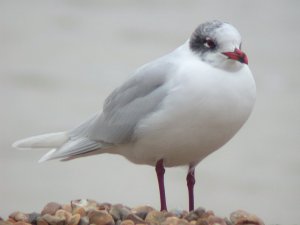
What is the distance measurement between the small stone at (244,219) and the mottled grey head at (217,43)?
19.4 inches

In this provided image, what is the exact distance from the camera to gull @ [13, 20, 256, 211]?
3.02m

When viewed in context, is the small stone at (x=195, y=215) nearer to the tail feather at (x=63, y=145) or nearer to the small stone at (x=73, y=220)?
the small stone at (x=73, y=220)

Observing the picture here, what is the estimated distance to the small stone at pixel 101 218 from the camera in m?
2.78

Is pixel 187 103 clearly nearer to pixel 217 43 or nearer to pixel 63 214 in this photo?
pixel 217 43

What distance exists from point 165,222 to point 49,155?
2.65ft

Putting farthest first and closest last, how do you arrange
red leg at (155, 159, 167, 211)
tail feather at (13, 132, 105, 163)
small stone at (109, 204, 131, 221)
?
tail feather at (13, 132, 105, 163) → red leg at (155, 159, 167, 211) → small stone at (109, 204, 131, 221)

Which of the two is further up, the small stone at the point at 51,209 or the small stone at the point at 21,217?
the small stone at the point at 51,209

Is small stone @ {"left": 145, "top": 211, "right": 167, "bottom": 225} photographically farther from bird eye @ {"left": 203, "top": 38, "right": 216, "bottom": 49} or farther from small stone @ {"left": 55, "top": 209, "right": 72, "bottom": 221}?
bird eye @ {"left": 203, "top": 38, "right": 216, "bottom": 49}

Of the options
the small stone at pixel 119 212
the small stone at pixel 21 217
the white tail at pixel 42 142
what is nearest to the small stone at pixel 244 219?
the small stone at pixel 119 212

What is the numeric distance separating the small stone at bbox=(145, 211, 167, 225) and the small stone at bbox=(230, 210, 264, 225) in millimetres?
226

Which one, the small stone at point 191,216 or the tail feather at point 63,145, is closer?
the small stone at point 191,216

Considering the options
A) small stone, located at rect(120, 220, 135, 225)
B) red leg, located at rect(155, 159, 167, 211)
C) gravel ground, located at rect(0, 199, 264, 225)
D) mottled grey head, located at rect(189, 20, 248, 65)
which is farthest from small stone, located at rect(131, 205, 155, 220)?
mottled grey head, located at rect(189, 20, 248, 65)

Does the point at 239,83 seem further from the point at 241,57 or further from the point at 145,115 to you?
the point at 145,115

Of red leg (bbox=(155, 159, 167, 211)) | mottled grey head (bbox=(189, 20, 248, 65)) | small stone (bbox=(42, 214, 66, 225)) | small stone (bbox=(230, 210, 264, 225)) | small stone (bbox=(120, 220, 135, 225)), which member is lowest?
small stone (bbox=(230, 210, 264, 225))
